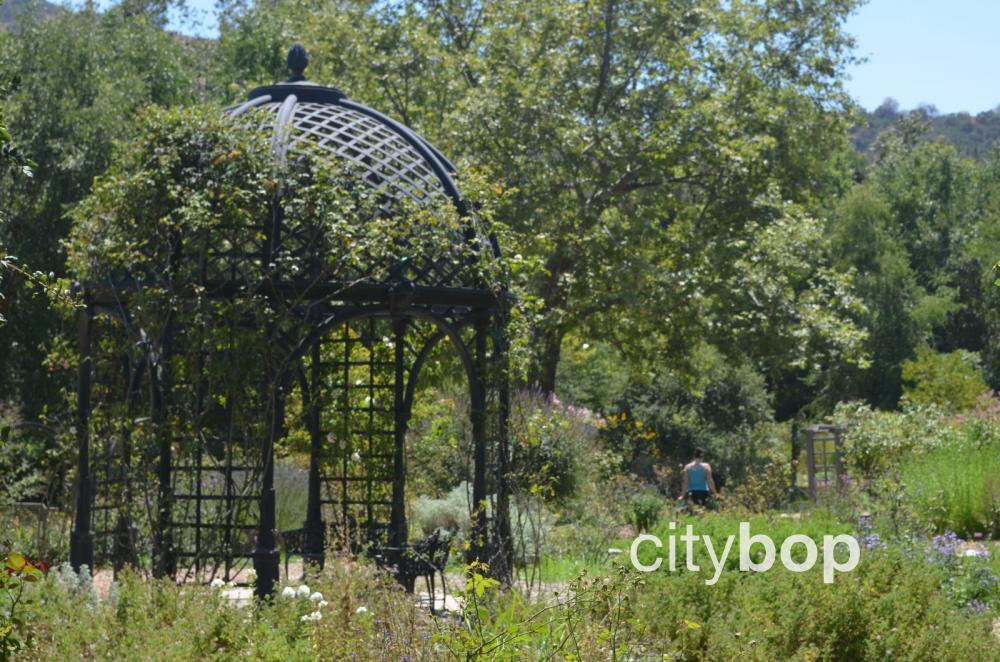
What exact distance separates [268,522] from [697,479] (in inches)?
320

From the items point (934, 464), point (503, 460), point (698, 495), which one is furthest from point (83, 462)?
point (934, 464)

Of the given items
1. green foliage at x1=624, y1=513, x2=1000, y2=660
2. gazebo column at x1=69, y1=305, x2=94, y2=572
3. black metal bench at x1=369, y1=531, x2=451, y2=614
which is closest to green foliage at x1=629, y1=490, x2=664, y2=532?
black metal bench at x1=369, y1=531, x2=451, y2=614

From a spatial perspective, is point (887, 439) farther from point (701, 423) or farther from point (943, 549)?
point (943, 549)

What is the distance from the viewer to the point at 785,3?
2036cm

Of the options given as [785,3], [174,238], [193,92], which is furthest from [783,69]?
[174,238]

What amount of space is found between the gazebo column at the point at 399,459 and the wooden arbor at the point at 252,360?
424 mm

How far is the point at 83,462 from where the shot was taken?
285 inches

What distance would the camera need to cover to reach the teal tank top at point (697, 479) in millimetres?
13992

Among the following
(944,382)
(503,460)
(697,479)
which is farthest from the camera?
(944,382)

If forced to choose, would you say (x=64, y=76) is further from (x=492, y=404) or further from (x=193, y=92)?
(x=492, y=404)

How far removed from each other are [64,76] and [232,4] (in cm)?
1270

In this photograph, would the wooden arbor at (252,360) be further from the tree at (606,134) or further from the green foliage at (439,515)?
the tree at (606,134)
